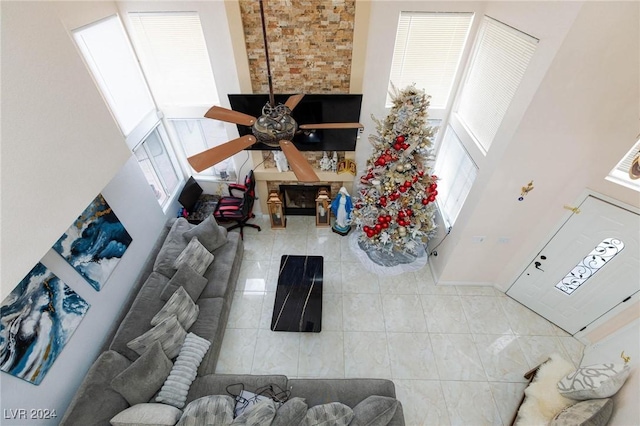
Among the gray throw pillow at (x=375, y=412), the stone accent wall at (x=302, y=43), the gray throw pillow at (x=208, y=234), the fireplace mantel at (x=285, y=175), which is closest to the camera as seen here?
the gray throw pillow at (x=375, y=412)

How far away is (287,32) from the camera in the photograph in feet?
14.4

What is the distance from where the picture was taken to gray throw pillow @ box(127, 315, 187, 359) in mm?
3609

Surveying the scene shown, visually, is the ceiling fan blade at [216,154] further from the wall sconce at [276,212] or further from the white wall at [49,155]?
the wall sconce at [276,212]

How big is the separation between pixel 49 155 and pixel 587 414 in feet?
18.7

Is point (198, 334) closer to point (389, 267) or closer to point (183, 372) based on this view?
point (183, 372)

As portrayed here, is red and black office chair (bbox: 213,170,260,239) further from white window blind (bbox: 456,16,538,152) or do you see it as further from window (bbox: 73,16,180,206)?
white window blind (bbox: 456,16,538,152)

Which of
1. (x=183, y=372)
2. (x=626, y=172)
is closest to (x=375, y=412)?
(x=183, y=372)

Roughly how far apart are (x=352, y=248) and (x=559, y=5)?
4375mm

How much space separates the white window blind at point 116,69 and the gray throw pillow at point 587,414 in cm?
660

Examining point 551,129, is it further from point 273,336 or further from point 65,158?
point 65,158

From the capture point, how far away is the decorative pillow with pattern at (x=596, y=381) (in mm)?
3057

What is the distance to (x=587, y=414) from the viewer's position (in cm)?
304

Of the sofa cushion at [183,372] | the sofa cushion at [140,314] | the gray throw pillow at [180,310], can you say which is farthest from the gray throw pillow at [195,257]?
the sofa cushion at [183,372]

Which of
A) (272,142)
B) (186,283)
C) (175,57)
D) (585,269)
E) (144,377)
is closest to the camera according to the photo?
(272,142)
